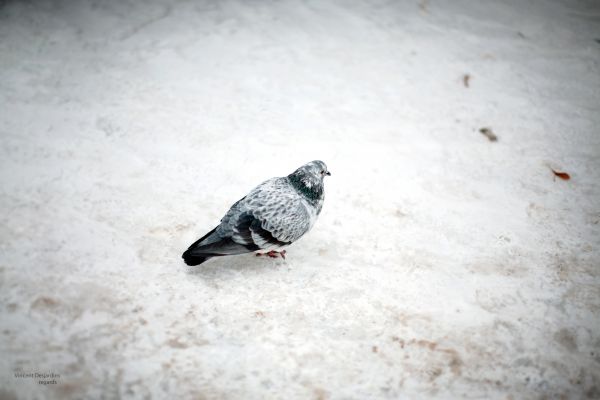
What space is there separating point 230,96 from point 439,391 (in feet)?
12.3

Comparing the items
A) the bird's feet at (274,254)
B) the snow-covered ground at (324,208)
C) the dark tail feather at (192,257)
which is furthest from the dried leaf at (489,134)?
the dark tail feather at (192,257)

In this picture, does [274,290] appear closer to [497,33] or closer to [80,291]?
[80,291]

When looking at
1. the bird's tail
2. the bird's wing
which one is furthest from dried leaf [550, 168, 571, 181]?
the bird's tail

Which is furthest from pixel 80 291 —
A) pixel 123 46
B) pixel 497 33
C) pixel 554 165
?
pixel 497 33

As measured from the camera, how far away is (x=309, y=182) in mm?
3070

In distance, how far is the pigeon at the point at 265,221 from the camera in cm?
278

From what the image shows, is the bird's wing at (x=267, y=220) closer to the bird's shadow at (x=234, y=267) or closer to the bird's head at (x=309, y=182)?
the bird's head at (x=309, y=182)

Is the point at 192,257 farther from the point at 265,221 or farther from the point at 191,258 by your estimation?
the point at 265,221

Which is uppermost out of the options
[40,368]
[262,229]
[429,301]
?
[262,229]

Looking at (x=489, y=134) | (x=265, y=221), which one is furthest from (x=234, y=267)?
(x=489, y=134)

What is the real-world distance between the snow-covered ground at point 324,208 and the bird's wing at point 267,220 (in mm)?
326

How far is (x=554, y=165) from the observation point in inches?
164

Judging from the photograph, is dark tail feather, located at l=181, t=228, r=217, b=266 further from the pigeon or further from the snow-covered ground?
the snow-covered ground

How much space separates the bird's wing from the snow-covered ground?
33 centimetres
